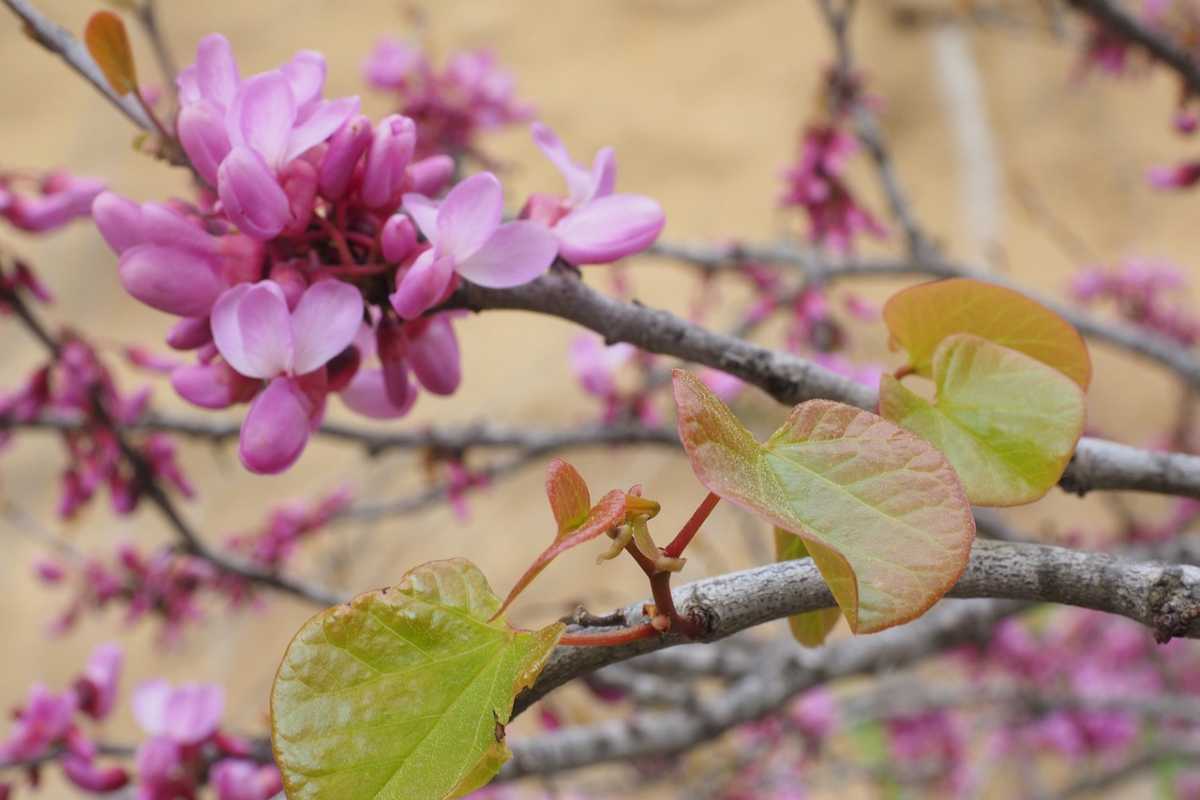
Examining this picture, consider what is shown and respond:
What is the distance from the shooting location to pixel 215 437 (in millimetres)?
942

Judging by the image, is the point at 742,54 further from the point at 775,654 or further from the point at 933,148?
the point at 775,654

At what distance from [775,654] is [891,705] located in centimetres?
95

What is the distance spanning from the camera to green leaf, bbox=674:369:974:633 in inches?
10.4

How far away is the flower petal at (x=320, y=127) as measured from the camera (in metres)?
0.40

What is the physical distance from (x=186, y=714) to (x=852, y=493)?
0.53 metres

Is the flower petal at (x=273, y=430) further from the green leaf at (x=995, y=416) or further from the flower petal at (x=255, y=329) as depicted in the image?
the green leaf at (x=995, y=416)

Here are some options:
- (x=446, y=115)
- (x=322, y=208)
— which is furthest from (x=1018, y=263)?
(x=322, y=208)

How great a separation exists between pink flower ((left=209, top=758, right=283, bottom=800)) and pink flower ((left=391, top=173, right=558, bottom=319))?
1.21ft

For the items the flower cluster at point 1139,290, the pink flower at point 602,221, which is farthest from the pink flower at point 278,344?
the flower cluster at point 1139,290

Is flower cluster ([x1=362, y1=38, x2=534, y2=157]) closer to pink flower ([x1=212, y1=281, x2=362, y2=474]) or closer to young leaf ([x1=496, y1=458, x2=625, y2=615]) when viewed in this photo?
pink flower ([x1=212, y1=281, x2=362, y2=474])

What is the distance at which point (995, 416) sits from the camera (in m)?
0.35

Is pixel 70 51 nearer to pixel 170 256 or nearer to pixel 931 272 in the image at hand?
pixel 170 256

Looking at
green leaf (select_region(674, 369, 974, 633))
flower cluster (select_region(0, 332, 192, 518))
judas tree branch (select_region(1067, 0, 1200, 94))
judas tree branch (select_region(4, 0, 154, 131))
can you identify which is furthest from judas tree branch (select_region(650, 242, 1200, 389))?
green leaf (select_region(674, 369, 974, 633))

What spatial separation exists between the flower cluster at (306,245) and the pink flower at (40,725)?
1.41 ft
